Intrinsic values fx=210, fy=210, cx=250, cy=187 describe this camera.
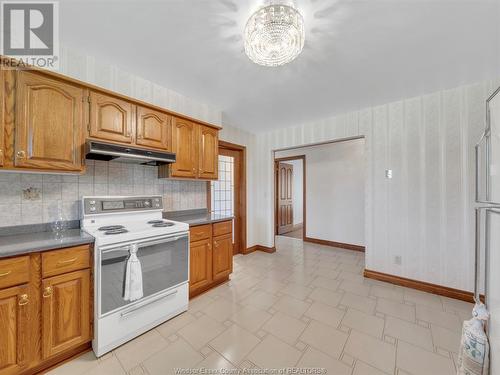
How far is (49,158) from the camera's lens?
1674 mm

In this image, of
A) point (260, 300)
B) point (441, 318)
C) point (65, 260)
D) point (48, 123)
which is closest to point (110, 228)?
point (65, 260)

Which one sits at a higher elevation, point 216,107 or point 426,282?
point 216,107

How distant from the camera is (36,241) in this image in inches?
59.4

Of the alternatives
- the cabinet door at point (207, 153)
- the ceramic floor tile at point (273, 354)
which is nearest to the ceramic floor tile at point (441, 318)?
the ceramic floor tile at point (273, 354)

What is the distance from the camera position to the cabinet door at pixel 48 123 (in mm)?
1560

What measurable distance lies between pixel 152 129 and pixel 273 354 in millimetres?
2407

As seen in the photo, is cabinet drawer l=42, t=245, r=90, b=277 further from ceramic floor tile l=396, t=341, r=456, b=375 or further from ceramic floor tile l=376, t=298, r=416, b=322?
ceramic floor tile l=376, t=298, r=416, b=322

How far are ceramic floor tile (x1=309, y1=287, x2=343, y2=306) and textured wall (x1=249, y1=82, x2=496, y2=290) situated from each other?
877 mm

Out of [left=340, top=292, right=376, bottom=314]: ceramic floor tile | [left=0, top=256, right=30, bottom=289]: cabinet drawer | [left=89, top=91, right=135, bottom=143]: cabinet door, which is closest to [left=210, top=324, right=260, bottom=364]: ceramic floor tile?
[left=340, top=292, right=376, bottom=314]: ceramic floor tile

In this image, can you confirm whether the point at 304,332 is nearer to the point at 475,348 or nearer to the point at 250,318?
the point at 250,318

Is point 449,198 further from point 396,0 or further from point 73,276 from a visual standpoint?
point 73,276

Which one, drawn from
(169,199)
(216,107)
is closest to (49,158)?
(169,199)

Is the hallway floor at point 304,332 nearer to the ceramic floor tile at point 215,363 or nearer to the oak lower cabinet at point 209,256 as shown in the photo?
the ceramic floor tile at point 215,363

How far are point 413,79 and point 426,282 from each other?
2.45 m
